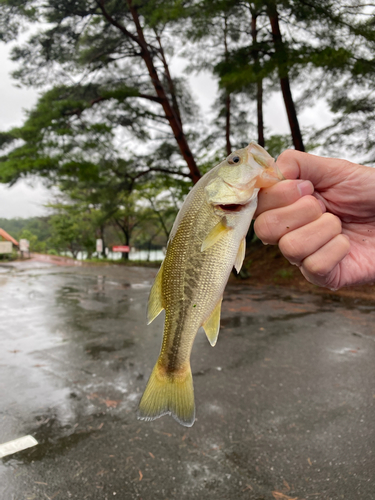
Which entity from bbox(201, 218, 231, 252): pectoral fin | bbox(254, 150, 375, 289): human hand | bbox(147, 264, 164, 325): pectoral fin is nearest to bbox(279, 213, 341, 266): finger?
bbox(254, 150, 375, 289): human hand

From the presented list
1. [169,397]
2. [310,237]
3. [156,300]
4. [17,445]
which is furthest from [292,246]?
[17,445]

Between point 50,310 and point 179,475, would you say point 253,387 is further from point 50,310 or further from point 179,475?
point 50,310

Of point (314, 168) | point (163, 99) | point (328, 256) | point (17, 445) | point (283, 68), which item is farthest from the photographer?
point (163, 99)

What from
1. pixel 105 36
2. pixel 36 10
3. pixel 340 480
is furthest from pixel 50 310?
pixel 105 36

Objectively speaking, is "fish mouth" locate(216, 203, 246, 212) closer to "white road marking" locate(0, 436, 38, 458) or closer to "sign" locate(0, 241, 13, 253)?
"white road marking" locate(0, 436, 38, 458)

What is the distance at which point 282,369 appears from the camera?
568 centimetres

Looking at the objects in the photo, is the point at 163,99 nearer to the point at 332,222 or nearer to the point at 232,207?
the point at 332,222

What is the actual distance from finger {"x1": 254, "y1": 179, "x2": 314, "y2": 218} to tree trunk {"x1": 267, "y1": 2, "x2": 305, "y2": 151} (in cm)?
978

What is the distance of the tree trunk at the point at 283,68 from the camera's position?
10.1 meters

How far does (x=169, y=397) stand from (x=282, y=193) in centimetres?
101

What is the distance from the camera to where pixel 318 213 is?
1679mm

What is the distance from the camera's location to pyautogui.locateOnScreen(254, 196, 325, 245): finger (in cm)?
164

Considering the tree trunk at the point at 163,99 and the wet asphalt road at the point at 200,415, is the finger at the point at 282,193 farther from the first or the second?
the tree trunk at the point at 163,99

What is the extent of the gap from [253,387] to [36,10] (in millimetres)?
13929
